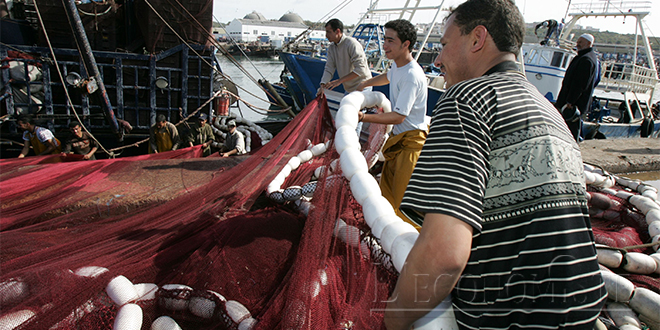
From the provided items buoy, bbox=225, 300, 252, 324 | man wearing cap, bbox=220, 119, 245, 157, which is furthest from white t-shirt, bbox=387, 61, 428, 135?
man wearing cap, bbox=220, 119, 245, 157

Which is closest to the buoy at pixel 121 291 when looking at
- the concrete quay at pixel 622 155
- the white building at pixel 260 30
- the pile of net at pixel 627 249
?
the pile of net at pixel 627 249

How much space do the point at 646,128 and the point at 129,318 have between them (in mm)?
16059

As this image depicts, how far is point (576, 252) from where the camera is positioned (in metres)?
0.91

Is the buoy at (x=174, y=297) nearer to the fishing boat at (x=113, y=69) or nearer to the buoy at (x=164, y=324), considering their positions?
the buoy at (x=164, y=324)

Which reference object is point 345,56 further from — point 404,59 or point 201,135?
point 201,135

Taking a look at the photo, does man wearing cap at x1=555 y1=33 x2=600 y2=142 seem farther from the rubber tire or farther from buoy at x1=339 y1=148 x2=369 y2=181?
the rubber tire

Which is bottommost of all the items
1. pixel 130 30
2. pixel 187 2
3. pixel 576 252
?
pixel 576 252

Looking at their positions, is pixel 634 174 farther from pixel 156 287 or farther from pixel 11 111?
pixel 11 111

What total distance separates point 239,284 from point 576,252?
157 centimetres

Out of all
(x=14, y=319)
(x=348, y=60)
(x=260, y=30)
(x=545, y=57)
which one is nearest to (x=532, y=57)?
(x=545, y=57)

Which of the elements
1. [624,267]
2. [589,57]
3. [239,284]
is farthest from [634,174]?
[239,284]

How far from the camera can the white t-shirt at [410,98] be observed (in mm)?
2830

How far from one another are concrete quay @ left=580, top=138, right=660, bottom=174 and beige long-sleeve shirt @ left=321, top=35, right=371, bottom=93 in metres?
4.67

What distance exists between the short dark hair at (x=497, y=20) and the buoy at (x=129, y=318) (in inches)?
64.0
